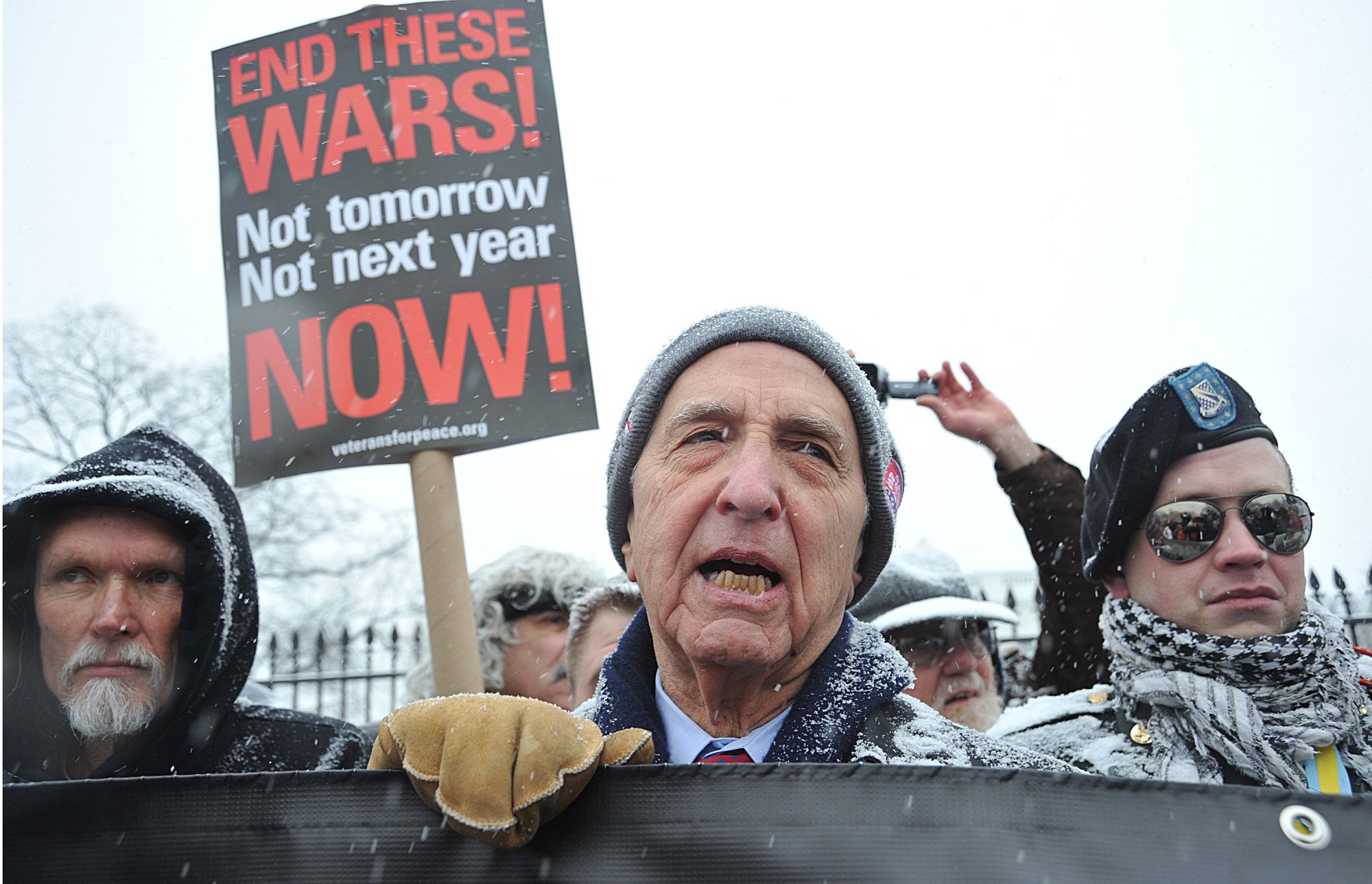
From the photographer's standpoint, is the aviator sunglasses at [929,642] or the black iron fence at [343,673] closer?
the aviator sunglasses at [929,642]

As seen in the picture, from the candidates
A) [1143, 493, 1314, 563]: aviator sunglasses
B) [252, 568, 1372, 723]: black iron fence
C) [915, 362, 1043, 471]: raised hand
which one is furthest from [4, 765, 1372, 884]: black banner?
[252, 568, 1372, 723]: black iron fence

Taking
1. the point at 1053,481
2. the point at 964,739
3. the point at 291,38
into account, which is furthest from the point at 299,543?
the point at 964,739

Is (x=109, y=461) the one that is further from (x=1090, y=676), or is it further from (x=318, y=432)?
(x=1090, y=676)

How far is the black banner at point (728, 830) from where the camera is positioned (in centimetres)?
118

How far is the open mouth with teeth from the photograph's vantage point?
73.3 inches

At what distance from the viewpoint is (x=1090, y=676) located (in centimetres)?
320

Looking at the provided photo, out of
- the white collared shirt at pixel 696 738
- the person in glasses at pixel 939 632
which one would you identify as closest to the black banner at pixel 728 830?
the white collared shirt at pixel 696 738

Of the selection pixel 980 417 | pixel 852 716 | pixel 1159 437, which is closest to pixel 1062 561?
pixel 980 417

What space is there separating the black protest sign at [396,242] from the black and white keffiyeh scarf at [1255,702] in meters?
1.97

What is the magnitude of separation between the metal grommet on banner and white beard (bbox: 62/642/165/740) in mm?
2433

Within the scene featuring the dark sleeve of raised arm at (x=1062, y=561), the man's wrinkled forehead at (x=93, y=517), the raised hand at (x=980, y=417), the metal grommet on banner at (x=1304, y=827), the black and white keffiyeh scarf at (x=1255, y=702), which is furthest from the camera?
the raised hand at (x=980, y=417)

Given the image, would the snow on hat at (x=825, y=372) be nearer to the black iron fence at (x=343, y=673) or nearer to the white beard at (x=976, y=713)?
the white beard at (x=976, y=713)

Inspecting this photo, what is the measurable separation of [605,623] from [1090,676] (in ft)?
5.48

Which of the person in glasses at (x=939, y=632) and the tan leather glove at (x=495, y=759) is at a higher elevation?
the tan leather glove at (x=495, y=759)
